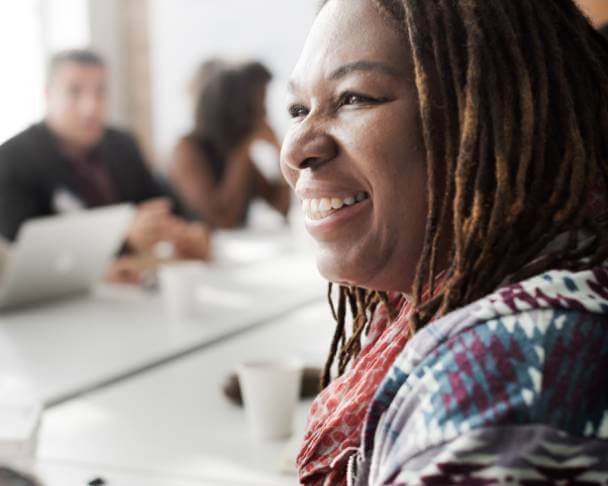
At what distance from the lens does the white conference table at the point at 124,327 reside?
1.67m

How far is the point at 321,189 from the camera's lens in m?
0.80

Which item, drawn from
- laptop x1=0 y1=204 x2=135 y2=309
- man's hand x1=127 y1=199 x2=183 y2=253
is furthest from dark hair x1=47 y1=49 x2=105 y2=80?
laptop x1=0 y1=204 x2=135 y2=309

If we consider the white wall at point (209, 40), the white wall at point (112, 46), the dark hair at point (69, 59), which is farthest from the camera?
the white wall at point (209, 40)

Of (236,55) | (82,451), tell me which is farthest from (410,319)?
(236,55)

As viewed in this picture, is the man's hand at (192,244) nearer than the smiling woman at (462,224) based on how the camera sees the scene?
No

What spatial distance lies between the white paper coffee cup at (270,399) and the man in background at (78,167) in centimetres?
185

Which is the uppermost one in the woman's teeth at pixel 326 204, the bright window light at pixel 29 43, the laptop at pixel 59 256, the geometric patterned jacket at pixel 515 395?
the bright window light at pixel 29 43

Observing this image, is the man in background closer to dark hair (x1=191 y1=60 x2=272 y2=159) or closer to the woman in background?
the woman in background

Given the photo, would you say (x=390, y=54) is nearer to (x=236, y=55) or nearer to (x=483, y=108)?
(x=483, y=108)

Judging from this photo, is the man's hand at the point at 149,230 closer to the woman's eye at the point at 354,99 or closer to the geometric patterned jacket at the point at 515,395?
the woman's eye at the point at 354,99

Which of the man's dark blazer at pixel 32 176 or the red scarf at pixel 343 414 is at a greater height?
the man's dark blazer at pixel 32 176

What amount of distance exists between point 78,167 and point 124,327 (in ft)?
5.60

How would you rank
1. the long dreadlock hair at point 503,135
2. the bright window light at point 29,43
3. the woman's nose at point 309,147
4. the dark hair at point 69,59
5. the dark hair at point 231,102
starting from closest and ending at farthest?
the long dreadlock hair at point 503,135 → the woman's nose at point 309,147 → the dark hair at point 69,59 → the dark hair at point 231,102 → the bright window light at point 29,43

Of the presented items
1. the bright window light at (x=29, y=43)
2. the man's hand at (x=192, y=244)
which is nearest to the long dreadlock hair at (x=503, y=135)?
the man's hand at (x=192, y=244)
